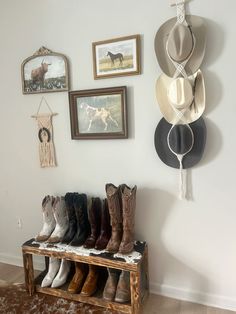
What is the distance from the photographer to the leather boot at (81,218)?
1.88 meters

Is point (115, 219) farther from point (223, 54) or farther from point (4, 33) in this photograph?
point (4, 33)

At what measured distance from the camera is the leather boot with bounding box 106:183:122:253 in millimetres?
1725

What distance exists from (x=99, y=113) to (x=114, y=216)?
74cm

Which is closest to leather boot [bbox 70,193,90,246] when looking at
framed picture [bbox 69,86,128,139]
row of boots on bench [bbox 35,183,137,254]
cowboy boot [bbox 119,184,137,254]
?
row of boots on bench [bbox 35,183,137,254]

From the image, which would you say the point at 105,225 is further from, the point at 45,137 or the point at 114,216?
the point at 45,137

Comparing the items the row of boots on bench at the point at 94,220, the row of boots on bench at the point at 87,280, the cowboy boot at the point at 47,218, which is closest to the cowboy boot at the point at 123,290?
Answer: the row of boots on bench at the point at 87,280

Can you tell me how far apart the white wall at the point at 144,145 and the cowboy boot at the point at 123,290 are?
27cm

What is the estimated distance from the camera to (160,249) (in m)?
1.89

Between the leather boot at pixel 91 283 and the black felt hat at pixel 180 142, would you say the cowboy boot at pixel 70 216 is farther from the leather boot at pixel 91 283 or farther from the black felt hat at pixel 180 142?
the black felt hat at pixel 180 142

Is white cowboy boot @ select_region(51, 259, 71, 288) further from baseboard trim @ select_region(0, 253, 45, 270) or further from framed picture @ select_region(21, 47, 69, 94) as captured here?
framed picture @ select_region(21, 47, 69, 94)

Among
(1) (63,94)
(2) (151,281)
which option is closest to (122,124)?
(1) (63,94)

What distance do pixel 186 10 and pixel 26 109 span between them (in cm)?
139

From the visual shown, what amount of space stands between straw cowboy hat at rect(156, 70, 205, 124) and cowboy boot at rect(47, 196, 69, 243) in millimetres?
1015

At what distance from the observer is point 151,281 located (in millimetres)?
1946
